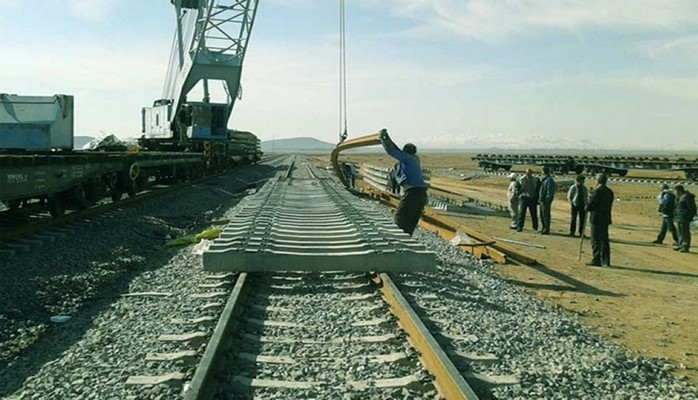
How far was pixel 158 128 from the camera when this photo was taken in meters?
33.6

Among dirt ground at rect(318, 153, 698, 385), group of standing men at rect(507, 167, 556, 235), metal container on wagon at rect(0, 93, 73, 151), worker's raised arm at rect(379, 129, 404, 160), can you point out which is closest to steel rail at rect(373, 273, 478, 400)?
dirt ground at rect(318, 153, 698, 385)

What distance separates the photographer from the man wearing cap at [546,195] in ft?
55.0

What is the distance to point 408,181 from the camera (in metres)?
9.63

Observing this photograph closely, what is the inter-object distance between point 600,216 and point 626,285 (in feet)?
6.70

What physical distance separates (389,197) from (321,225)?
10.5 meters

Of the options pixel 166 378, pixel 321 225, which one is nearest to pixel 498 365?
pixel 166 378

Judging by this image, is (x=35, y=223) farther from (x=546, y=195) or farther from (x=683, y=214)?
(x=683, y=214)

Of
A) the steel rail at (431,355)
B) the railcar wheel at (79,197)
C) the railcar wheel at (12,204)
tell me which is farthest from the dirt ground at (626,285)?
the railcar wheel at (12,204)

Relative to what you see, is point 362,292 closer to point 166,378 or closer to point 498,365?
point 498,365

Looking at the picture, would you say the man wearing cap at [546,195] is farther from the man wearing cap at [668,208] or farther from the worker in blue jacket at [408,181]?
the worker in blue jacket at [408,181]

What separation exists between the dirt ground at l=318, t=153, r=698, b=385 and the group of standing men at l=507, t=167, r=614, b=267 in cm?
32

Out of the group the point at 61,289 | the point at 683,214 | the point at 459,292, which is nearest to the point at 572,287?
the point at 459,292

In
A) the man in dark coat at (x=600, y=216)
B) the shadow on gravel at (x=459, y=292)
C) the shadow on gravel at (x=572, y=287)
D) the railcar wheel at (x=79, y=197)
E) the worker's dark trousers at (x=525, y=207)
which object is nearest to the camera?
the shadow on gravel at (x=459, y=292)

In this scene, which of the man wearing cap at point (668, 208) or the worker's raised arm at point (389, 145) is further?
the man wearing cap at point (668, 208)
